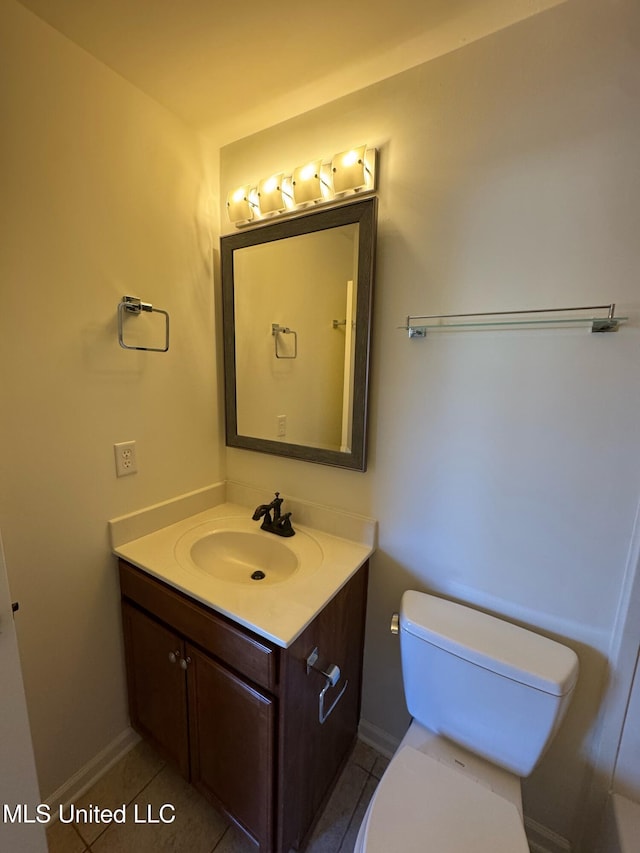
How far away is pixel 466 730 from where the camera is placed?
1.02 meters

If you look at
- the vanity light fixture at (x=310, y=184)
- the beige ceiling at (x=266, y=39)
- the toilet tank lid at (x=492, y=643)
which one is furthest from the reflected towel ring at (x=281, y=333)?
the toilet tank lid at (x=492, y=643)

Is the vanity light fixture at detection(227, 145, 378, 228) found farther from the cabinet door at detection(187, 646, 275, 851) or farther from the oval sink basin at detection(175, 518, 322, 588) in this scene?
the cabinet door at detection(187, 646, 275, 851)

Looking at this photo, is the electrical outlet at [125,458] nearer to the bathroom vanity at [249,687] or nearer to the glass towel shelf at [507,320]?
the bathroom vanity at [249,687]

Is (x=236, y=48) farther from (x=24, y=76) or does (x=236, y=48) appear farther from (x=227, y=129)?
(x=24, y=76)

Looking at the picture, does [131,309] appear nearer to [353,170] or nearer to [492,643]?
[353,170]

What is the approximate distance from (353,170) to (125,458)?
4.21 feet

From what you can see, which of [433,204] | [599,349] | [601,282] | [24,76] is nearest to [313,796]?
[599,349]

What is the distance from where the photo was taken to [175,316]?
55.4 inches

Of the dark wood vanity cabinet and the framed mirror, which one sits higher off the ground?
the framed mirror

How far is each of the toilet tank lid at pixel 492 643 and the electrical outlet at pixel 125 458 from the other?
109 centimetres

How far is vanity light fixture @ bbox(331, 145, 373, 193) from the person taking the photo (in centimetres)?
114

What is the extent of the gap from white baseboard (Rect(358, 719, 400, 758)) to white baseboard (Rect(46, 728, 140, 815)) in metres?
0.93

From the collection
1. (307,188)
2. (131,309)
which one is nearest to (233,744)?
(131,309)

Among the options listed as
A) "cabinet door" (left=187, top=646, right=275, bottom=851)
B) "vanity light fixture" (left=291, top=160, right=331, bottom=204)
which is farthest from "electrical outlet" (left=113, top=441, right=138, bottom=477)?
"vanity light fixture" (left=291, top=160, right=331, bottom=204)
